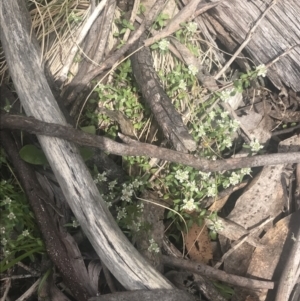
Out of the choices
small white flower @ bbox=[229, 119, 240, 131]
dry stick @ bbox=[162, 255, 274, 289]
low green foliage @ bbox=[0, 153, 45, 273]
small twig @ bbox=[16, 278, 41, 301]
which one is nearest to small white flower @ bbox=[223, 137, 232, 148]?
small white flower @ bbox=[229, 119, 240, 131]

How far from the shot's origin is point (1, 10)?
282cm

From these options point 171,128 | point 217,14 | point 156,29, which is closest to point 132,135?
point 171,128

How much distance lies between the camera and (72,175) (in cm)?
260

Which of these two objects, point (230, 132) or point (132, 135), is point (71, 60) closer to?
point (132, 135)

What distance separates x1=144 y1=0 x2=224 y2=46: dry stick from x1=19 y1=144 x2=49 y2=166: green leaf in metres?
1.03

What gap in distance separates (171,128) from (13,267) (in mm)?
1243

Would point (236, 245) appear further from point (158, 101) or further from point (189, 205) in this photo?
point (158, 101)

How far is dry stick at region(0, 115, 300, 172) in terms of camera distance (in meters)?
2.61

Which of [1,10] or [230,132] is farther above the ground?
[1,10]

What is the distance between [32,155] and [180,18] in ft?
4.44

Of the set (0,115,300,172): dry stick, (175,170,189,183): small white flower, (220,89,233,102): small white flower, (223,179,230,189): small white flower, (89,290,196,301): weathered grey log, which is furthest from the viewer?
(220,89,233,102): small white flower

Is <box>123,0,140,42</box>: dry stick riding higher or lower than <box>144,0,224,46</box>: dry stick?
higher

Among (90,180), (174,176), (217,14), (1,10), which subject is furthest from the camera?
(217,14)

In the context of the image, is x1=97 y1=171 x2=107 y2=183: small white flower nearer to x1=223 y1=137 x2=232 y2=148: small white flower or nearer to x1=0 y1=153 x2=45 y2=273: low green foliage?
x1=0 y1=153 x2=45 y2=273: low green foliage
